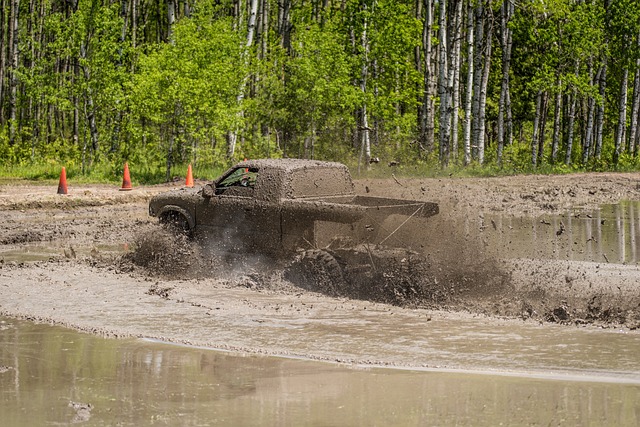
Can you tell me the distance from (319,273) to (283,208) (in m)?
1.18

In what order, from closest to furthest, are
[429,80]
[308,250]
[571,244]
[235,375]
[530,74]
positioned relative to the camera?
[235,375] → [308,250] → [571,244] → [429,80] → [530,74]

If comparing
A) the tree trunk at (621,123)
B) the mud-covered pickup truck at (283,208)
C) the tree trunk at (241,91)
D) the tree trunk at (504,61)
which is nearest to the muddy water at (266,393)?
the mud-covered pickup truck at (283,208)

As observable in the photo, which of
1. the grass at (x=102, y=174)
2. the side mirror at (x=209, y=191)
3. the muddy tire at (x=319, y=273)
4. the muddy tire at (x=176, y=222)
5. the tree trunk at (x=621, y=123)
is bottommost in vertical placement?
the muddy tire at (x=319, y=273)

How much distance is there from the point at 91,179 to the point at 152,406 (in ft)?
84.2

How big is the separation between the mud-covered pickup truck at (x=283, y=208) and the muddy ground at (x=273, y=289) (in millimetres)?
339

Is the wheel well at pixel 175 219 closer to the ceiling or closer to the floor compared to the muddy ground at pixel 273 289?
closer to the ceiling

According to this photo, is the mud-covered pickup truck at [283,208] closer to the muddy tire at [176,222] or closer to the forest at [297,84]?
the muddy tire at [176,222]

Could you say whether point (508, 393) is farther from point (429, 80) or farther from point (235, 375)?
point (429, 80)

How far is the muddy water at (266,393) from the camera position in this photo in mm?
7445

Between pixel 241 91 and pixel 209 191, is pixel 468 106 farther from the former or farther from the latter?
pixel 209 191

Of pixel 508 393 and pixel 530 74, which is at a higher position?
pixel 530 74

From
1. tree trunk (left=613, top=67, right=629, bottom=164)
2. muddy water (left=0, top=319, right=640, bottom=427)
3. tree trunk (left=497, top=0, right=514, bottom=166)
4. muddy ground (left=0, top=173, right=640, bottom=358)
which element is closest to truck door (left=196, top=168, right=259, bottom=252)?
muddy ground (left=0, top=173, right=640, bottom=358)

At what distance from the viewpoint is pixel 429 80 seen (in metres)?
41.9

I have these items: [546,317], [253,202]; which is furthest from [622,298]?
[253,202]
